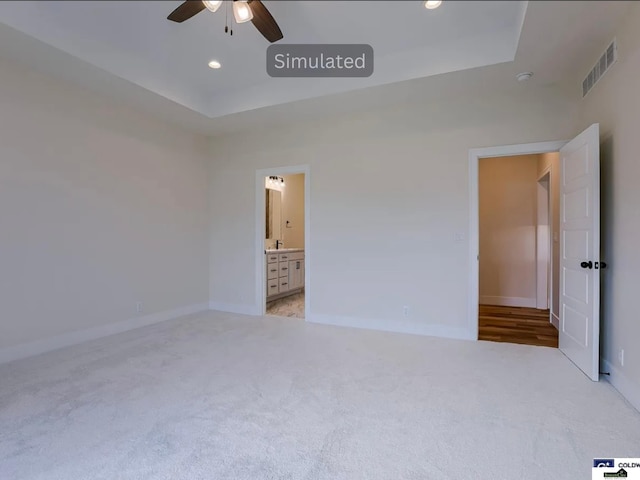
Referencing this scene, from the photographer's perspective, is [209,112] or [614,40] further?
[209,112]

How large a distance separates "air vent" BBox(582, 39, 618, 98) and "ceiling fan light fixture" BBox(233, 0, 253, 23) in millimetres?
2679

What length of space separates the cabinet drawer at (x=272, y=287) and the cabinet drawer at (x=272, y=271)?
7 cm

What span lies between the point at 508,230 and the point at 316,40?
14.4 ft

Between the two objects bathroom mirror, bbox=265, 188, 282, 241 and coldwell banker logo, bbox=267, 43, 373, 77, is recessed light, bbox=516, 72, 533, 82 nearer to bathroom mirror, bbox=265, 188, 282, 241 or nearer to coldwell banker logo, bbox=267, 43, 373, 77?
coldwell banker logo, bbox=267, 43, 373, 77

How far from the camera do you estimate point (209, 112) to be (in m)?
4.23

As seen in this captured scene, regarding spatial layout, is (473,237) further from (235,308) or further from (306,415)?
(235,308)

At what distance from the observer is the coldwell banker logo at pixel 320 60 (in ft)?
10.3

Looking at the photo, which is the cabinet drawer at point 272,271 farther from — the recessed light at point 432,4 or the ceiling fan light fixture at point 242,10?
the recessed light at point 432,4

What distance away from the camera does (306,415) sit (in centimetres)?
204

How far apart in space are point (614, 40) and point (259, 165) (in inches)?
153

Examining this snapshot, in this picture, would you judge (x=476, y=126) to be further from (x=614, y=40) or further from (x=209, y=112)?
(x=209, y=112)

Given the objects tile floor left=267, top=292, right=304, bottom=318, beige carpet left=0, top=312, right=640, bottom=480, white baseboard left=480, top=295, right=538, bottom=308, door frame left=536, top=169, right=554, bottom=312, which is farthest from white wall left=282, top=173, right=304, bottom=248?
door frame left=536, top=169, right=554, bottom=312

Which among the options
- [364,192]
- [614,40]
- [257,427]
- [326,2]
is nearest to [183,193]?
[364,192]

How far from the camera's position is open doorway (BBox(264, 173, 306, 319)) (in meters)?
5.45
